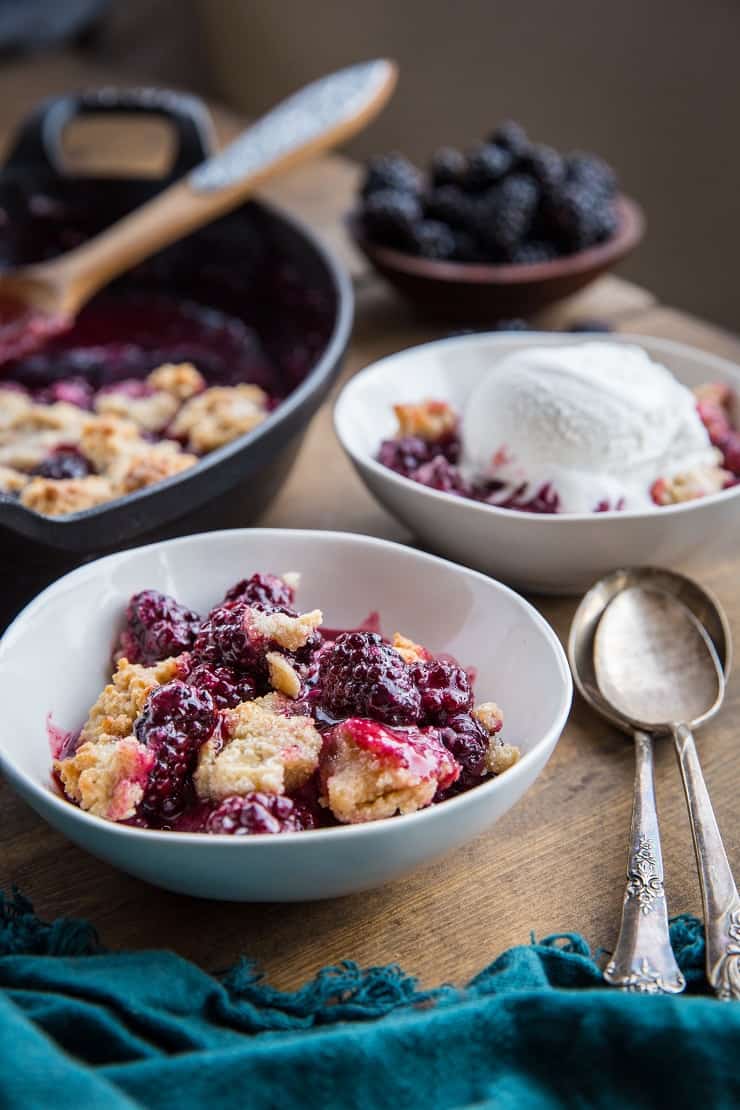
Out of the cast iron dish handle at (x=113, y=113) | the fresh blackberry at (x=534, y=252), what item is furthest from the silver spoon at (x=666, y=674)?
the cast iron dish handle at (x=113, y=113)

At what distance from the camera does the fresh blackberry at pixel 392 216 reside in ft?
5.68

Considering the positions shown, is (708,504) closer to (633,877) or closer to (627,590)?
(627,590)

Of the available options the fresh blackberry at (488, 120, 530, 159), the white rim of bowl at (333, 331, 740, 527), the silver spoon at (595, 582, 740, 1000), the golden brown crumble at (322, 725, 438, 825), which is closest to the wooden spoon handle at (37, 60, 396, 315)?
the fresh blackberry at (488, 120, 530, 159)

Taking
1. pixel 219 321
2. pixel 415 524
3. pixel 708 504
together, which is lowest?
pixel 219 321

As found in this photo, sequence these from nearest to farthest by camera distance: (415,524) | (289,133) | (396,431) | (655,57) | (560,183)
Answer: (415,524) < (396,431) < (289,133) < (560,183) < (655,57)

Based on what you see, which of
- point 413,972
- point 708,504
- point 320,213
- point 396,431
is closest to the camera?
point 413,972

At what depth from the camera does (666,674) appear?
3.50 ft

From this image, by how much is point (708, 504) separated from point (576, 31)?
6.81 ft

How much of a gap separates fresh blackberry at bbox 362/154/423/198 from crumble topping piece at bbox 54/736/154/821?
122cm

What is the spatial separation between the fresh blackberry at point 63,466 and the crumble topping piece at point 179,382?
0.21 m

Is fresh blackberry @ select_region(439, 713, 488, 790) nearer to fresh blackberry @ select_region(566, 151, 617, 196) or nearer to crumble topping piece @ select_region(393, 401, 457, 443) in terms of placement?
crumble topping piece @ select_region(393, 401, 457, 443)

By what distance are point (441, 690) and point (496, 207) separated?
1.06m

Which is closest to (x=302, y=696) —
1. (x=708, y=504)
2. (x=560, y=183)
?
(x=708, y=504)

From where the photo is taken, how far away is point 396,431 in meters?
1.31
